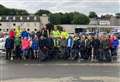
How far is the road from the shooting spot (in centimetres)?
1283

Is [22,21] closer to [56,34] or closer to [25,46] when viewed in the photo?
[56,34]

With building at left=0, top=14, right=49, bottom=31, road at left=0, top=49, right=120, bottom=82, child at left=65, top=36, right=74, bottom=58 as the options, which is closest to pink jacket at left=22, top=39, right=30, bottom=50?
road at left=0, top=49, right=120, bottom=82

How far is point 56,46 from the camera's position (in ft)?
65.4

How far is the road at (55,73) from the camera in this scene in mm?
12828

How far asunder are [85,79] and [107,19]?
11778cm

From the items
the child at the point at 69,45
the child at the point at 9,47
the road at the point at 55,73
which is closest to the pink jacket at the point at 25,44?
the child at the point at 9,47

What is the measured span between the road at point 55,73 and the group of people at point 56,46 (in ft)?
3.53

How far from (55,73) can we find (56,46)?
17.6 ft

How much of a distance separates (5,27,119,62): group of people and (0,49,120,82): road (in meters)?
1.08

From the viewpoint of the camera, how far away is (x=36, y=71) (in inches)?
601

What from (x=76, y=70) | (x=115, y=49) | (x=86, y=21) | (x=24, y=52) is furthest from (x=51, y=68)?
(x=86, y=21)

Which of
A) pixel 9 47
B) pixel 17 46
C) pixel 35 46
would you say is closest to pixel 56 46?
pixel 35 46

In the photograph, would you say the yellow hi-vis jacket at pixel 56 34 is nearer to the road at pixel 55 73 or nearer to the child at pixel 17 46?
the child at pixel 17 46

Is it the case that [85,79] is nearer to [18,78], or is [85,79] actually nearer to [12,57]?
[18,78]
